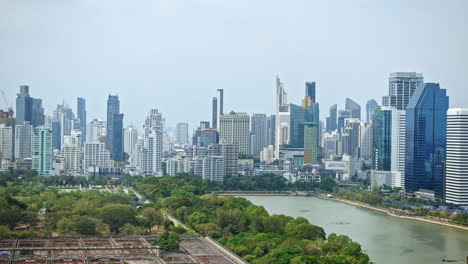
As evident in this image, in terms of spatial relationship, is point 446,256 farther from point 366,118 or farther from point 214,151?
point 366,118

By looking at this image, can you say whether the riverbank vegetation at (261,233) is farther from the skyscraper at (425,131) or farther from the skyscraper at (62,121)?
the skyscraper at (62,121)

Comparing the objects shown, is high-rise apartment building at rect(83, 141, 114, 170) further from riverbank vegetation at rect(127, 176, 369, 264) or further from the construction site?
the construction site

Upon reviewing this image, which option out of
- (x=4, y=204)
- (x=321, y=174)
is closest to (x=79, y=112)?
(x=321, y=174)

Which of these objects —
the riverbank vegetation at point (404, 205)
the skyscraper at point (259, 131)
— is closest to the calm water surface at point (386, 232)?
the riverbank vegetation at point (404, 205)

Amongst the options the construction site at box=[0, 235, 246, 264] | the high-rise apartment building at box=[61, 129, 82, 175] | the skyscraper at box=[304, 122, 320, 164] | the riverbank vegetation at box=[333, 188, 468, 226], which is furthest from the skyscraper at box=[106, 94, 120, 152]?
the construction site at box=[0, 235, 246, 264]

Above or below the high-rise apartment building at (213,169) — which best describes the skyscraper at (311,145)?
above
